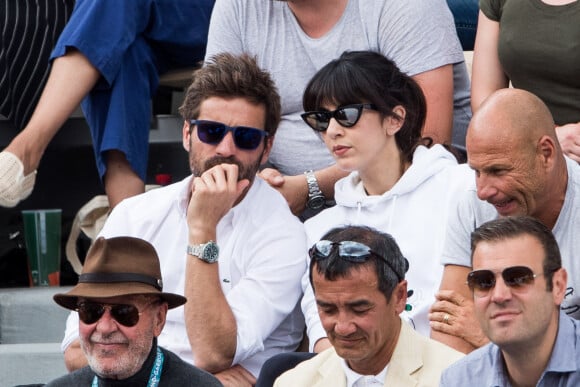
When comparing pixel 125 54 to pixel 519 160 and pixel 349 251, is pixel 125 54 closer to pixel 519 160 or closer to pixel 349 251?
pixel 349 251

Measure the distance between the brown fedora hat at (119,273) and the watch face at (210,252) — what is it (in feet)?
1.13

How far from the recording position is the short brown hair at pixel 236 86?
4.63m

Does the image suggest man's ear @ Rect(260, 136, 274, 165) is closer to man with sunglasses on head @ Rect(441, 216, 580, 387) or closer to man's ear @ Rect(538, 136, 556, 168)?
man's ear @ Rect(538, 136, 556, 168)

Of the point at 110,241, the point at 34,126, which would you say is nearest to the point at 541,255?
the point at 110,241

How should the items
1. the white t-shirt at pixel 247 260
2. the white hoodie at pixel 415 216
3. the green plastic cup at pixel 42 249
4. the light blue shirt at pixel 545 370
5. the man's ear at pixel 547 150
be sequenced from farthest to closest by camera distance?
the green plastic cup at pixel 42 249 → the white t-shirt at pixel 247 260 → the white hoodie at pixel 415 216 → the man's ear at pixel 547 150 → the light blue shirt at pixel 545 370

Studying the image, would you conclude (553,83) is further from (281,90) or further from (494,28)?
(281,90)

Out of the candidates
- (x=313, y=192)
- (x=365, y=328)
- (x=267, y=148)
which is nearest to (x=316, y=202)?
(x=313, y=192)

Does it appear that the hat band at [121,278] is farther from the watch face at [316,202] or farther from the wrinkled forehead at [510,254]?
the watch face at [316,202]

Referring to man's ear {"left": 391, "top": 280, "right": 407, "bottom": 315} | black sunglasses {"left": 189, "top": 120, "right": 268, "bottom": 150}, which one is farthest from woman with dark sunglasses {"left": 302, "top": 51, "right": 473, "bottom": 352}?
man's ear {"left": 391, "top": 280, "right": 407, "bottom": 315}

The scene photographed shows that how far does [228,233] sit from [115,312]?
848 millimetres

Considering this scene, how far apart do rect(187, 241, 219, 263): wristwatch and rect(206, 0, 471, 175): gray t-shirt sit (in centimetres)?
81

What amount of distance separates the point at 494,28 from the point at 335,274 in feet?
5.21

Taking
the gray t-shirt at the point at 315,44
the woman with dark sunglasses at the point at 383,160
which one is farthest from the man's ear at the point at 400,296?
the gray t-shirt at the point at 315,44

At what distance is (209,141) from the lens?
4.57m
